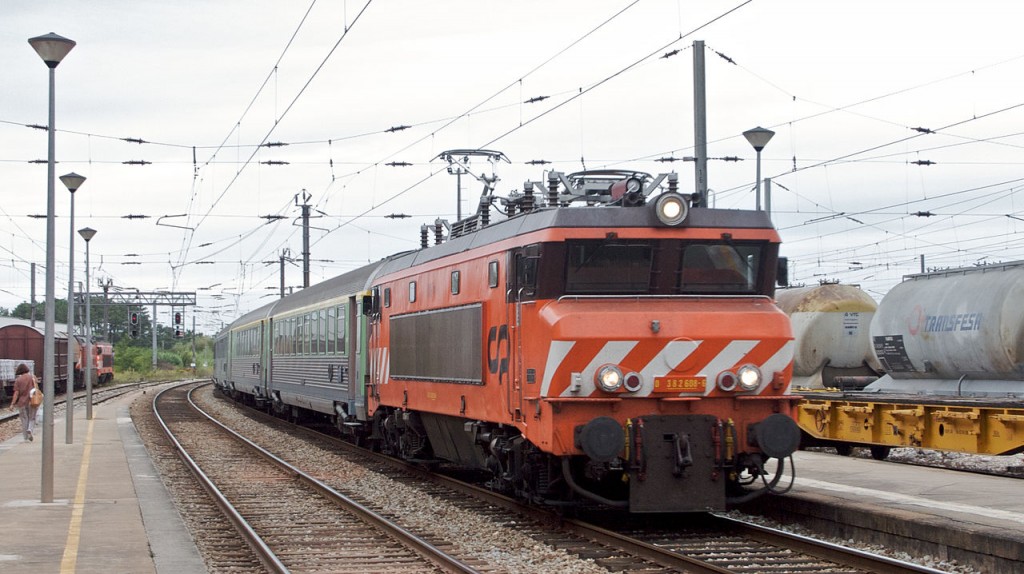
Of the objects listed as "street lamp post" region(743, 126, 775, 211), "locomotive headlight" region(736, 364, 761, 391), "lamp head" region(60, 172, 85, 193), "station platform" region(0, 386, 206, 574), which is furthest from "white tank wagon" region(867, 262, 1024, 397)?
"lamp head" region(60, 172, 85, 193)

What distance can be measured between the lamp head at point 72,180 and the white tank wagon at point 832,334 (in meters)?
14.5

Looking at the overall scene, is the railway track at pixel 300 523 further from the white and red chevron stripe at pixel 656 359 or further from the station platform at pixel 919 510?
the station platform at pixel 919 510

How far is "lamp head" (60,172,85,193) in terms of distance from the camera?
73.5ft

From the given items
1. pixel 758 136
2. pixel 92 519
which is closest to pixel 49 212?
pixel 92 519

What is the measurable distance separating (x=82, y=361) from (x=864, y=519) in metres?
63.8

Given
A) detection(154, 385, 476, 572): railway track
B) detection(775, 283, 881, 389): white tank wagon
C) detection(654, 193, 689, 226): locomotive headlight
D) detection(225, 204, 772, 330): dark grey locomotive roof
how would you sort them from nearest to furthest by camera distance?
detection(154, 385, 476, 572): railway track
detection(225, 204, 772, 330): dark grey locomotive roof
detection(654, 193, 689, 226): locomotive headlight
detection(775, 283, 881, 389): white tank wagon

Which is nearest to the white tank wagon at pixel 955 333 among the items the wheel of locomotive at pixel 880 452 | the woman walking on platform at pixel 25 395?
the wheel of locomotive at pixel 880 452

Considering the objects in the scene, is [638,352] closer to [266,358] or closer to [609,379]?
[609,379]

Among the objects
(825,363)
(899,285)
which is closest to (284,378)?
(825,363)

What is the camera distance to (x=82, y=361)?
226 feet

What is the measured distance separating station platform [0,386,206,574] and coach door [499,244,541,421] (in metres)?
3.43

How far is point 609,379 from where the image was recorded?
11.4 meters

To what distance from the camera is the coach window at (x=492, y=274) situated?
1296cm

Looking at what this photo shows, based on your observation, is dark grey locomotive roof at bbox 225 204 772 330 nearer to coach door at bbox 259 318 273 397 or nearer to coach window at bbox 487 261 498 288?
coach window at bbox 487 261 498 288
